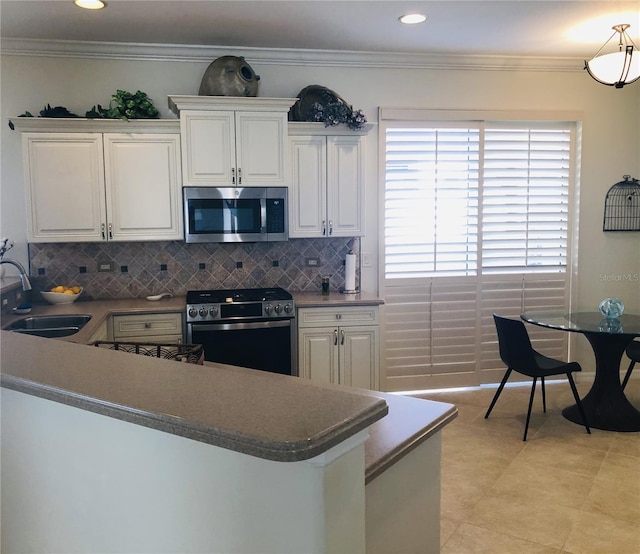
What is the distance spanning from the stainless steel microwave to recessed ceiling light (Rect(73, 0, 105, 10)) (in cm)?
125

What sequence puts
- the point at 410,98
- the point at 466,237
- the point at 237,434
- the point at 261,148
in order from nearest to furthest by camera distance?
the point at 237,434
the point at 261,148
the point at 410,98
the point at 466,237

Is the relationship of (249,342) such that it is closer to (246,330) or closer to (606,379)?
(246,330)

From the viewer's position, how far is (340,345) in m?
4.21

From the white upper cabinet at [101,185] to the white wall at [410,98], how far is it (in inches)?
14.5

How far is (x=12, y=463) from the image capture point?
1512mm

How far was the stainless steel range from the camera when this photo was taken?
3.91 m

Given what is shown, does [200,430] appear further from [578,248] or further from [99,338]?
[578,248]

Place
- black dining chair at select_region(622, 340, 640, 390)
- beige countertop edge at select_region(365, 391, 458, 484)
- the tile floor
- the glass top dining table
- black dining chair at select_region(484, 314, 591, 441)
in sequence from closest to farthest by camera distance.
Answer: beige countertop edge at select_region(365, 391, 458, 484)
the tile floor
black dining chair at select_region(484, 314, 591, 441)
the glass top dining table
black dining chair at select_region(622, 340, 640, 390)

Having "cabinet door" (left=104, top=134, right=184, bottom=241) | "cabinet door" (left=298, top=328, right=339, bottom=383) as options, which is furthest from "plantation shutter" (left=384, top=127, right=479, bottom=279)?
"cabinet door" (left=104, top=134, right=184, bottom=241)

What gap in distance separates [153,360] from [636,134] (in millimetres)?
5114

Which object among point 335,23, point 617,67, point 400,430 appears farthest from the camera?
point 335,23

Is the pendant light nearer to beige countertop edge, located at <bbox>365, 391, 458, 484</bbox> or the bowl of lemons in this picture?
beige countertop edge, located at <bbox>365, 391, 458, 484</bbox>

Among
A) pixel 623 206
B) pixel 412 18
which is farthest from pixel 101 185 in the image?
pixel 623 206

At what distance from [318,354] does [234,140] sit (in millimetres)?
1652
